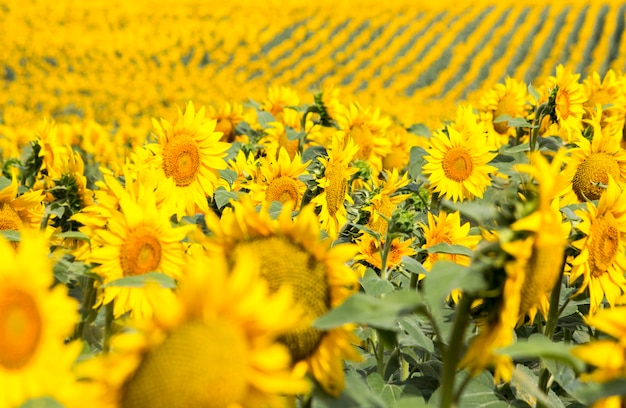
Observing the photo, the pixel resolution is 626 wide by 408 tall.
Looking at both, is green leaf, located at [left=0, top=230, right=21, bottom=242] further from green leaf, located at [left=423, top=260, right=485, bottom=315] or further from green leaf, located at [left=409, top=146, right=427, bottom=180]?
green leaf, located at [left=409, top=146, right=427, bottom=180]

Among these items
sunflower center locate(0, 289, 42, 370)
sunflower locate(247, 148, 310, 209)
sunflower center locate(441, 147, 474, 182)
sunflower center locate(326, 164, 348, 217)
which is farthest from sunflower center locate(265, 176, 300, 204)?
sunflower center locate(0, 289, 42, 370)

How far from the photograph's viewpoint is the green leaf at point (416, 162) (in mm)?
3432

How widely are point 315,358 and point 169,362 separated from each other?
0.28m

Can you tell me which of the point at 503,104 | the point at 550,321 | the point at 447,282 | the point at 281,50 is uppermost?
the point at 281,50

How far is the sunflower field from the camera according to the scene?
0.90 meters

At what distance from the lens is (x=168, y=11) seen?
75.8ft

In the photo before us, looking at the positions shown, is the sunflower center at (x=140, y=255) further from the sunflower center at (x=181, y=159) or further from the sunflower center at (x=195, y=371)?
the sunflower center at (x=181, y=159)

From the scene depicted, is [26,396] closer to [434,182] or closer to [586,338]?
[586,338]

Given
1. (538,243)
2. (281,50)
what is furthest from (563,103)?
(281,50)

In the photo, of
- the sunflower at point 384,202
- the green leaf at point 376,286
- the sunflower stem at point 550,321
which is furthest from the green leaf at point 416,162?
the sunflower stem at point 550,321

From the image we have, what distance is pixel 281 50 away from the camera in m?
21.6

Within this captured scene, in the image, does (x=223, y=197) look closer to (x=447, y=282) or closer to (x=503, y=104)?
(x=447, y=282)

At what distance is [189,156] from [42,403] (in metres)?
1.40

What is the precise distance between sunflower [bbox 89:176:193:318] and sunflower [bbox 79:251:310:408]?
1.67 ft
